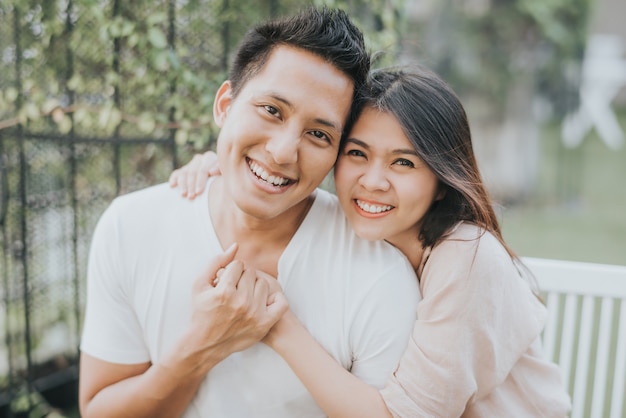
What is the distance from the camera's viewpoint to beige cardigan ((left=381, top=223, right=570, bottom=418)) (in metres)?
1.57

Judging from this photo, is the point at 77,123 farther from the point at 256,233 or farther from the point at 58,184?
the point at 256,233

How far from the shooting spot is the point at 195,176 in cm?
197

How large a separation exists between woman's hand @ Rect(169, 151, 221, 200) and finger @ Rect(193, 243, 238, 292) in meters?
0.30

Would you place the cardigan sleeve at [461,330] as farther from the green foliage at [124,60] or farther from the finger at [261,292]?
the green foliage at [124,60]

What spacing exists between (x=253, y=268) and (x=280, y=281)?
9cm

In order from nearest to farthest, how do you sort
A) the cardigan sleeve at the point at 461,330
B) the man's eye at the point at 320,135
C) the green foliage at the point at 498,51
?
1. the cardigan sleeve at the point at 461,330
2. the man's eye at the point at 320,135
3. the green foliage at the point at 498,51

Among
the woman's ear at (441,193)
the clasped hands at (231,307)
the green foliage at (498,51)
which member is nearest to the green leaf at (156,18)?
the clasped hands at (231,307)

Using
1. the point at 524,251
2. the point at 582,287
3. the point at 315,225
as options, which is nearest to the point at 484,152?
the point at 524,251

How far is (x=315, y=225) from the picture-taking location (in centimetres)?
185

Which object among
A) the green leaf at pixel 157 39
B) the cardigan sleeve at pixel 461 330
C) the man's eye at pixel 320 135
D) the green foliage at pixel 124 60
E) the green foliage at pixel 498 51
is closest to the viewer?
the cardigan sleeve at pixel 461 330

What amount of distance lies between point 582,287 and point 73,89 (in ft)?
7.19

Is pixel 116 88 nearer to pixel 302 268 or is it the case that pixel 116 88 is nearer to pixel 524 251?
pixel 302 268

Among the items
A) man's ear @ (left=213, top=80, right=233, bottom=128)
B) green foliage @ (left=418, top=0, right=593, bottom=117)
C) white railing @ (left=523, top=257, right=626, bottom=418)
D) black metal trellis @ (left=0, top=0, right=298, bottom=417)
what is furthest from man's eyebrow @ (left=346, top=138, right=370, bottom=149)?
green foliage @ (left=418, top=0, right=593, bottom=117)

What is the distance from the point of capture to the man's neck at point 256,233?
1.84 metres
